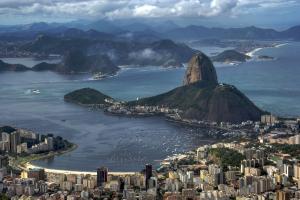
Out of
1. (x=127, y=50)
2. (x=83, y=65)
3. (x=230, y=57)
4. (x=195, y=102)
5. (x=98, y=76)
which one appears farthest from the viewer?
(x=127, y=50)

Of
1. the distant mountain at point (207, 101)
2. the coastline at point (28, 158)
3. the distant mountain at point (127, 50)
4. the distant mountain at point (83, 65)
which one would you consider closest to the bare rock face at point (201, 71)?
the distant mountain at point (207, 101)

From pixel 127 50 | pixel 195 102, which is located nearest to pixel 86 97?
pixel 195 102

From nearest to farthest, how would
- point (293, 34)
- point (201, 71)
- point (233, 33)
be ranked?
point (201, 71), point (293, 34), point (233, 33)

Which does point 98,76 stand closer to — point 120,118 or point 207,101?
point 120,118

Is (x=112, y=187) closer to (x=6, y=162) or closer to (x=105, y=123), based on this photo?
(x=6, y=162)

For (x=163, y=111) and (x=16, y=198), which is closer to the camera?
(x=16, y=198)

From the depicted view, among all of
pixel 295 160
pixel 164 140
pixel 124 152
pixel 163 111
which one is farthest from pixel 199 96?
pixel 295 160

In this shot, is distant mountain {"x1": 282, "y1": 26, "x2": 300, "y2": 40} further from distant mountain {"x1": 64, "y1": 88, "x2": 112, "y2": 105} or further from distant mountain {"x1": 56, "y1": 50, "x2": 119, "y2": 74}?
distant mountain {"x1": 64, "y1": 88, "x2": 112, "y2": 105}
